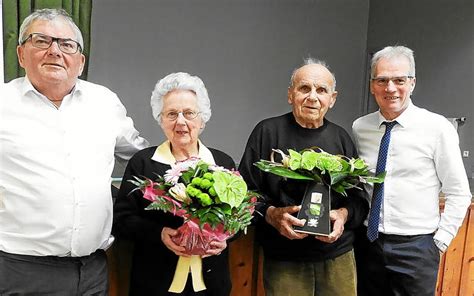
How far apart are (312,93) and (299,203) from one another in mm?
434

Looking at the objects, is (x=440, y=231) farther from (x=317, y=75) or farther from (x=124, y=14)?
(x=124, y=14)

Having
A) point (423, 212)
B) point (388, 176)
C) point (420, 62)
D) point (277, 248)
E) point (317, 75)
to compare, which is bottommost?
point (277, 248)

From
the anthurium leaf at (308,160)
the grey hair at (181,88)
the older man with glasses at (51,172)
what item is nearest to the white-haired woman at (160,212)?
the grey hair at (181,88)

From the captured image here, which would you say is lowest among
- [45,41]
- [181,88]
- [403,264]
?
[403,264]

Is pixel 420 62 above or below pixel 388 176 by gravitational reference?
above

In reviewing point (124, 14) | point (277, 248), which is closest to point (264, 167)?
point (277, 248)

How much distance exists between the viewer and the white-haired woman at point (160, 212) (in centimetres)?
167

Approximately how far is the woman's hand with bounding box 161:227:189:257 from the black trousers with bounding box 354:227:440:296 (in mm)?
864

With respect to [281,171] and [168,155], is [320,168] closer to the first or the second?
[281,171]

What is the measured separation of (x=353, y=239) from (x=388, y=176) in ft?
1.00

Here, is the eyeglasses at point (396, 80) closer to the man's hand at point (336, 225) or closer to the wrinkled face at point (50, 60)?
the man's hand at point (336, 225)

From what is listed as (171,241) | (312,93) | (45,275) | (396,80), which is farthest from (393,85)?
(45,275)

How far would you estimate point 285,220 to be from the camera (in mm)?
1769

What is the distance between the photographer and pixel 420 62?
548cm
